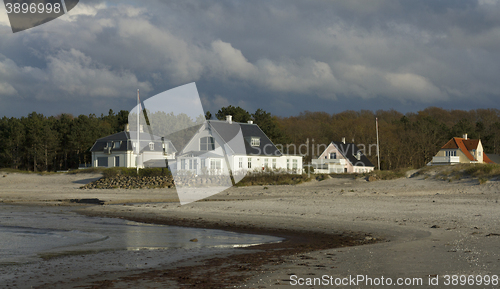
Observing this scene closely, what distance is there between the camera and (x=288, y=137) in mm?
69688

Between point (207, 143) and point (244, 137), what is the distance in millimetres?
4655

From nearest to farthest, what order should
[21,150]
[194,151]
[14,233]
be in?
1. [14,233]
2. [194,151]
3. [21,150]

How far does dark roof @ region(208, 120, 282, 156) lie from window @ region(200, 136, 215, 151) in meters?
1.55

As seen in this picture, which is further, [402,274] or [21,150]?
[21,150]

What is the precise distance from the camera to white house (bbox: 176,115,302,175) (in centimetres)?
5181

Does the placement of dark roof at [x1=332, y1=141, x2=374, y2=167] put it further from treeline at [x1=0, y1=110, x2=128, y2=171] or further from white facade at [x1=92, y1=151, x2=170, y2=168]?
treeline at [x1=0, y1=110, x2=128, y2=171]

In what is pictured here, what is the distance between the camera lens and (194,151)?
174ft

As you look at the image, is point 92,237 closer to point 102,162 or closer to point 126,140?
point 126,140

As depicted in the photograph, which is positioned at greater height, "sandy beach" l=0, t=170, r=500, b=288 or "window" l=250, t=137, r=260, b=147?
"window" l=250, t=137, r=260, b=147

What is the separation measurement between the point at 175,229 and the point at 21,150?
6667 cm

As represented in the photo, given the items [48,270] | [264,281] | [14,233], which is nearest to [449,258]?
[264,281]

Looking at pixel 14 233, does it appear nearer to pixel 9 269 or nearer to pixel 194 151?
pixel 9 269

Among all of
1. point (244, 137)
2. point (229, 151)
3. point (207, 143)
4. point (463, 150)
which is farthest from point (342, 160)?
point (207, 143)

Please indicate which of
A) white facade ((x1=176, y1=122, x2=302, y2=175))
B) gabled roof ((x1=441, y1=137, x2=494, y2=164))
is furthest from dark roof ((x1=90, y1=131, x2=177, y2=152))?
gabled roof ((x1=441, y1=137, x2=494, y2=164))
